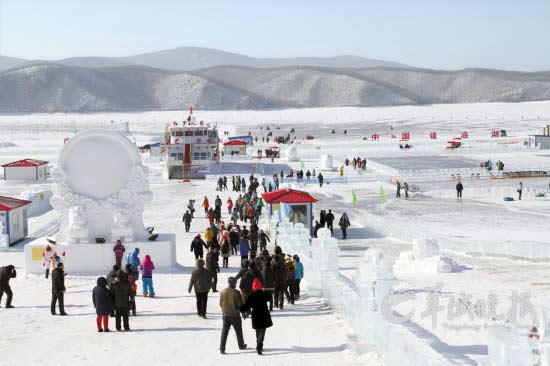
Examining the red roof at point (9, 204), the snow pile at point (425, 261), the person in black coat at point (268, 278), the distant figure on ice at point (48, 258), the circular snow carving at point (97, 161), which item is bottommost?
the snow pile at point (425, 261)

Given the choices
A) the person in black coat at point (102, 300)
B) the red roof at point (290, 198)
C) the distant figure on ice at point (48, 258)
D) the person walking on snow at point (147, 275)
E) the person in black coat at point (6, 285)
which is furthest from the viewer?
the red roof at point (290, 198)

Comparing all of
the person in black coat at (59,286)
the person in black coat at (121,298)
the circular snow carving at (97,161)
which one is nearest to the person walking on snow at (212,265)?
the person in black coat at (121,298)

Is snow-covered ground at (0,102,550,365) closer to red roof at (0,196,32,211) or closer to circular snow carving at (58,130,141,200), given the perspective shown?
red roof at (0,196,32,211)

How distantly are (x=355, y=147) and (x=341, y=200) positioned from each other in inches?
1587

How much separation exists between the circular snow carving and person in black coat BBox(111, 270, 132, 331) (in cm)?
744

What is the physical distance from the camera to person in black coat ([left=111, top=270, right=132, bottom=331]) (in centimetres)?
1216

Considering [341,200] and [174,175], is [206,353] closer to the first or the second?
[341,200]

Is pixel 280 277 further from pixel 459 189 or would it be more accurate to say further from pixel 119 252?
pixel 459 189

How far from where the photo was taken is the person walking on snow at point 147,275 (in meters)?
14.8

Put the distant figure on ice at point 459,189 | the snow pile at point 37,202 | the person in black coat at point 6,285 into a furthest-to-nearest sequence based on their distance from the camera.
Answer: the distant figure on ice at point 459,189 → the snow pile at point 37,202 → the person in black coat at point 6,285

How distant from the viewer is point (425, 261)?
20.1 m

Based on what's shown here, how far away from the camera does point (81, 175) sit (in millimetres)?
19312

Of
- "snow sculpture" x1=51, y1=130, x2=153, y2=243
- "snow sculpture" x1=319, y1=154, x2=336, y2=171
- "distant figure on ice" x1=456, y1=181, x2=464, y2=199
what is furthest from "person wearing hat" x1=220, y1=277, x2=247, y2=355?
"snow sculpture" x1=319, y1=154, x2=336, y2=171

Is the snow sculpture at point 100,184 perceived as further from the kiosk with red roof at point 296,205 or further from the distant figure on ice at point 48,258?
the kiosk with red roof at point 296,205
